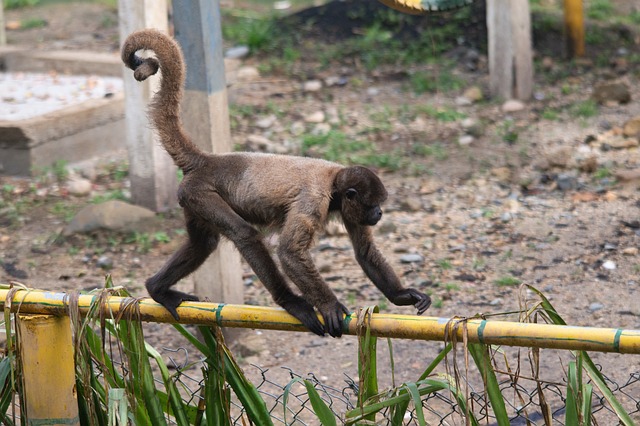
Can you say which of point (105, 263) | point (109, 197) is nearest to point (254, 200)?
point (105, 263)

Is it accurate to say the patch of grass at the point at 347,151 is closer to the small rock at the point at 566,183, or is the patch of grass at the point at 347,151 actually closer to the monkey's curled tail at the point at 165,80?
the small rock at the point at 566,183

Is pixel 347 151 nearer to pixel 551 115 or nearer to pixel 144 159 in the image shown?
pixel 144 159

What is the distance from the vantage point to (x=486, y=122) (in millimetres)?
9219

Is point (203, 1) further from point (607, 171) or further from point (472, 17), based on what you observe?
point (472, 17)

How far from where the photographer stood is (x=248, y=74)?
10.8 metres

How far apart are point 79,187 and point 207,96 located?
10.6 ft

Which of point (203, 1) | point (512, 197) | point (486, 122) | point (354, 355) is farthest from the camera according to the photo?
point (486, 122)

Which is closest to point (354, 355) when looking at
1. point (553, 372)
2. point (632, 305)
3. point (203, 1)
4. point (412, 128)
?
point (553, 372)

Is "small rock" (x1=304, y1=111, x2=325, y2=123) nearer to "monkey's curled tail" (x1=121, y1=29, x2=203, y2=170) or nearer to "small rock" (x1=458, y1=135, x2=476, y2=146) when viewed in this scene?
"small rock" (x1=458, y1=135, x2=476, y2=146)

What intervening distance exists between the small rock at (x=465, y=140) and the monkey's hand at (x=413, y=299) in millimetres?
5232

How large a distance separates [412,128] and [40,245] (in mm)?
3993

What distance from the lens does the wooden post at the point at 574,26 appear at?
1082cm

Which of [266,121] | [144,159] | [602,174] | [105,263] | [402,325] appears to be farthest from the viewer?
[266,121]

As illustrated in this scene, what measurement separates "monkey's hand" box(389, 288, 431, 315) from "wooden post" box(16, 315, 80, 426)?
1295 millimetres
